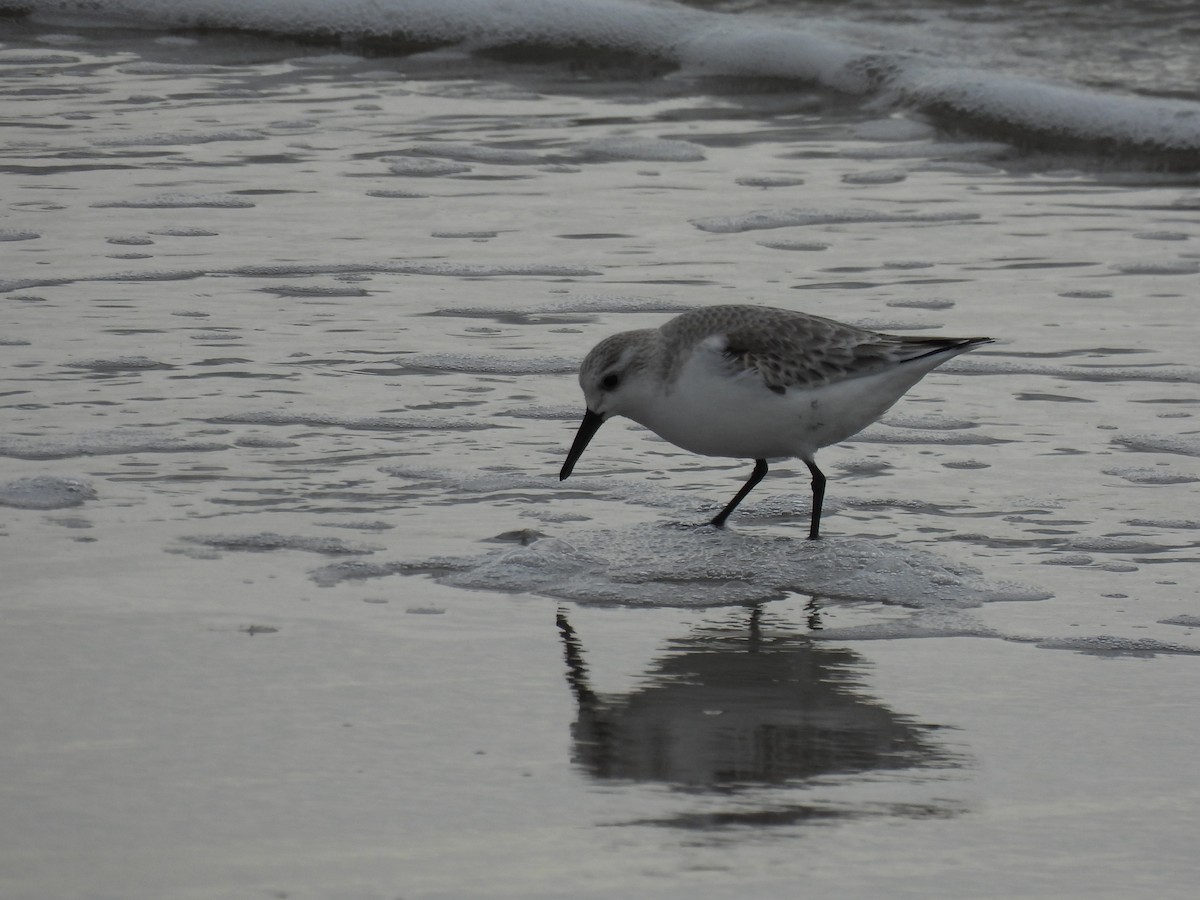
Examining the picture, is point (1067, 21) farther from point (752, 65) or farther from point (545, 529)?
point (545, 529)

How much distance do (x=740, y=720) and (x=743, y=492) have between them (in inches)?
55.1

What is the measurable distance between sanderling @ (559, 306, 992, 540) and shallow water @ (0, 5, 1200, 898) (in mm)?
214

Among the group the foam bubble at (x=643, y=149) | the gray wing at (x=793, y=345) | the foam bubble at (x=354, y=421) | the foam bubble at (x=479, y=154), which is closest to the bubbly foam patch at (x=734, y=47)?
the foam bubble at (x=643, y=149)

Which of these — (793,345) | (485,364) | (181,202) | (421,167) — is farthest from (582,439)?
(421,167)

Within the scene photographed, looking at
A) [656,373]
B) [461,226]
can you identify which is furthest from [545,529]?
[461,226]

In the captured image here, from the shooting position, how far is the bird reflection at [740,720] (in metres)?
3.33

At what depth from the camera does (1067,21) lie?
513 inches

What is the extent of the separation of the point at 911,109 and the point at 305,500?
650 centimetres

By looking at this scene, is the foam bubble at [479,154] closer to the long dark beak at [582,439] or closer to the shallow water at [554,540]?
the shallow water at [554,540]

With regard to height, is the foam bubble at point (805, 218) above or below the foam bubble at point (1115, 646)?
above

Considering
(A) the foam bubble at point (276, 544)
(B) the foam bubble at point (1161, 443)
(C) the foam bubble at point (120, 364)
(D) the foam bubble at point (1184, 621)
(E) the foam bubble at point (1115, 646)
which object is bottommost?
(B) the foam bubble at point (1161, 443)

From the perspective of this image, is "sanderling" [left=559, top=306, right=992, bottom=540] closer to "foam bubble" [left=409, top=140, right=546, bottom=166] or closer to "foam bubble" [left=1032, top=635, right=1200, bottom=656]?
"foam bubble" [left=1032, top=635, right=1200, bottom=656]

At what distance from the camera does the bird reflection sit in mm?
3328

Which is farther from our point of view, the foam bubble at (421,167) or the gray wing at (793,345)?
the foam bubble at (421,167)
